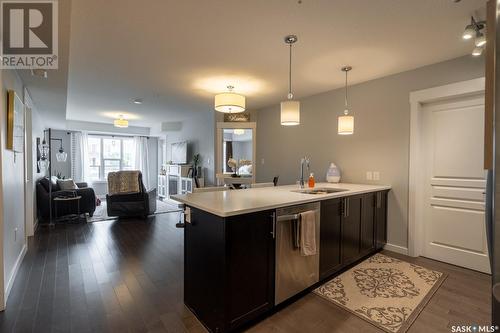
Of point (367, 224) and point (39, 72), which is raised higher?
point (39, 72)

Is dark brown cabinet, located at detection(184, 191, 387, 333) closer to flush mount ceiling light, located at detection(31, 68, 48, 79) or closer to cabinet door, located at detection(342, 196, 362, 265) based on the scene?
cabinet door, located at detection(342, 196, 362, 265)

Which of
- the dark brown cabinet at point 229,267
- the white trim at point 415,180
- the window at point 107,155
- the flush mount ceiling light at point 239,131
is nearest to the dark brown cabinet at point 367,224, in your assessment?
the white trim at point 415,180

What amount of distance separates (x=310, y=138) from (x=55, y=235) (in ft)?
15.6

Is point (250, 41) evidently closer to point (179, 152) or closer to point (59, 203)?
point (59, 203)

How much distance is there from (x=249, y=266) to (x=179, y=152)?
588 centimetres

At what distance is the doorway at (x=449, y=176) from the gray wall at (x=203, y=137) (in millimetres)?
4066

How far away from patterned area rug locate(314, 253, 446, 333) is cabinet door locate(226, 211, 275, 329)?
76 cm

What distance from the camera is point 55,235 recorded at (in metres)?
4.11

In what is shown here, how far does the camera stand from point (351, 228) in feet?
9.16

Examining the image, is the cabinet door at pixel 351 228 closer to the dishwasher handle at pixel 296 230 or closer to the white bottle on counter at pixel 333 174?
the dishwasher handle at pixel 296 230

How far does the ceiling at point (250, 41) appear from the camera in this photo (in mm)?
1900

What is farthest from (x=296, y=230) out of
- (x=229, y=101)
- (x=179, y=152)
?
(x=179, y=152)

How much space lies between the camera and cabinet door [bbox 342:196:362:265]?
2689 millimetres

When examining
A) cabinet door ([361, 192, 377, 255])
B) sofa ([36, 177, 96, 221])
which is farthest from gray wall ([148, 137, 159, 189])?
cabinet door ([361, 192, 377, 255])
